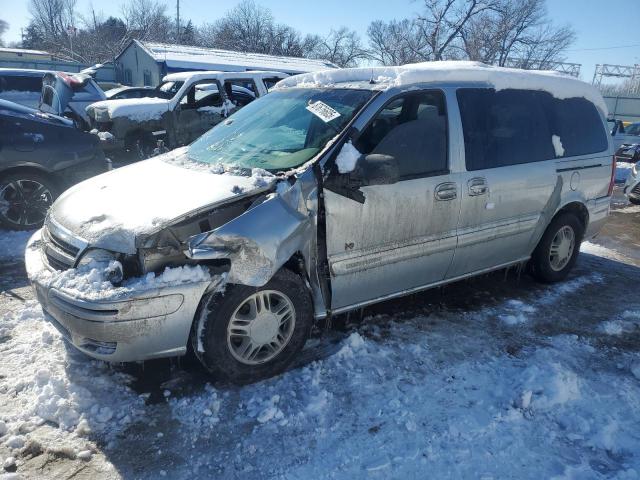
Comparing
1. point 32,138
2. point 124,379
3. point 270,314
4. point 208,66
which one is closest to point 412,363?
point 270,314

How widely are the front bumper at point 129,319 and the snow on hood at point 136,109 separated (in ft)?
24.6

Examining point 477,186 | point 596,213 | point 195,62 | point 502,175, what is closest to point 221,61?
point 195,62

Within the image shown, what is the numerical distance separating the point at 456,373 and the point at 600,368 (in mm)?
1071

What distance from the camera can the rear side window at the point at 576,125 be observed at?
438 centimetres

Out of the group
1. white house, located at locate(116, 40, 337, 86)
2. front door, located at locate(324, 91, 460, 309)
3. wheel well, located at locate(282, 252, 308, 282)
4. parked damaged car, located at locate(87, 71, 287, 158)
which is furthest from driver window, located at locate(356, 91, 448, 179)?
white house, located at locate(116, 40, 337, 86)

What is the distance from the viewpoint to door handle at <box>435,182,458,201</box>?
137 inches

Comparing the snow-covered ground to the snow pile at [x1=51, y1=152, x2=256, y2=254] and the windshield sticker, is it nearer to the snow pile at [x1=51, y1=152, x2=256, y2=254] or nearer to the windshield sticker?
the snow pile at [x1=51, y1=152, x2=256, y2=254]

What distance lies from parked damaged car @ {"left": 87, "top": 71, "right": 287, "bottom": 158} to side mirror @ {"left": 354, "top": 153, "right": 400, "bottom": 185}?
7.10 metres

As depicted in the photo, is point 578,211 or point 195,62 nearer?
point 578,211

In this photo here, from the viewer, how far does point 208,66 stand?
24.6 m

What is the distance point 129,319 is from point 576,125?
4.29m

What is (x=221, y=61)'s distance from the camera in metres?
25.5

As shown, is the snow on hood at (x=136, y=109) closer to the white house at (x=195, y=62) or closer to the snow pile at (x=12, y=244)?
the snow pile at (x=12, y=244)

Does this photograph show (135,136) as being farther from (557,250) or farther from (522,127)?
(557,250)
